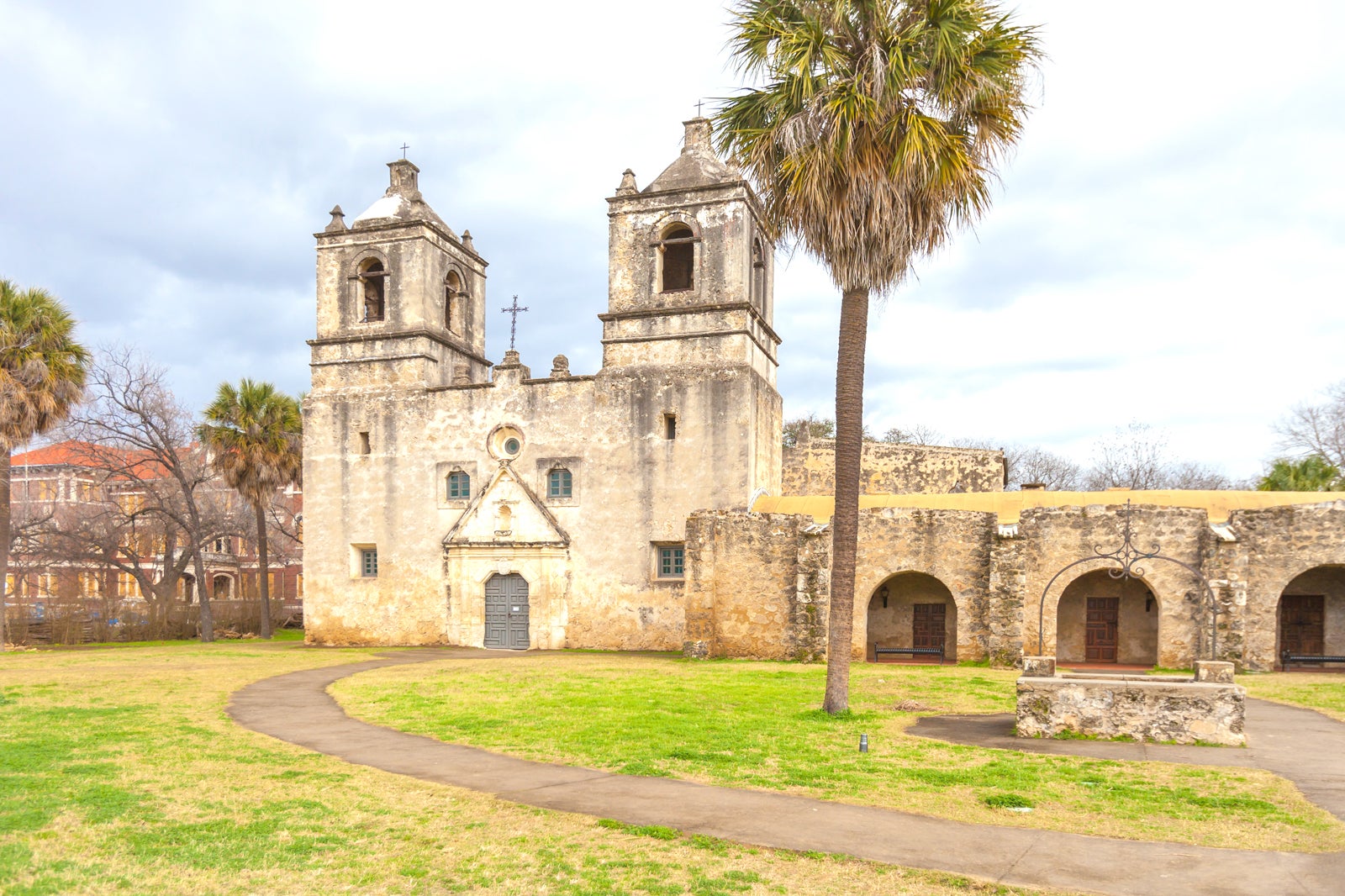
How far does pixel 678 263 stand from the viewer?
27125mm

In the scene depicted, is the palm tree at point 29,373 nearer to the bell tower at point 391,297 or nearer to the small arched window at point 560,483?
the bell tower at point 391,297

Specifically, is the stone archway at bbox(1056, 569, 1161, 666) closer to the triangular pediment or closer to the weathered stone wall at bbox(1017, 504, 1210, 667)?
the weathered stone wall at bbox(1017, 504, 1210, 667)

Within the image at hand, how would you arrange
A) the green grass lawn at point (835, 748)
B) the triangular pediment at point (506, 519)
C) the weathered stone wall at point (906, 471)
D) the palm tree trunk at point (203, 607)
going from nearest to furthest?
the green grass lawn at point (835, 748), the triangular pediment at point (506, 519), the weathered stone wall at point (906, 471), the palm tree trunk at point (203, 607)

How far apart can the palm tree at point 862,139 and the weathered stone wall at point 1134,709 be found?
235 cm

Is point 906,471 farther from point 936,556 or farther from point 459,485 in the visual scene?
point 459,485

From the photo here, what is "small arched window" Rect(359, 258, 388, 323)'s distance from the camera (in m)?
28.3

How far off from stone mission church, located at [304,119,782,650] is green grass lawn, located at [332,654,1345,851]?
23.5 ft

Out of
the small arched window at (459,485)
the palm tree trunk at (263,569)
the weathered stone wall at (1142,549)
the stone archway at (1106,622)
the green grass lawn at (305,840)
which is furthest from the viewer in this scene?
the palm tree trunk at (263,569)

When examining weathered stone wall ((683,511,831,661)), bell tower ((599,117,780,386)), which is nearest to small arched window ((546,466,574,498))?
bell tower ((599,117,780,386))

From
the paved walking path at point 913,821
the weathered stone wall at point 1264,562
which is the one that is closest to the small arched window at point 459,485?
the paved walking path at point 913,821

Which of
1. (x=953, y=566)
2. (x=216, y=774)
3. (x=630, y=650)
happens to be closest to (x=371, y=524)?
(x=630, y=650)

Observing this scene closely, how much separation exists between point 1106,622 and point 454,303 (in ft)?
67.6

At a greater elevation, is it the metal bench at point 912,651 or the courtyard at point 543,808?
the courtyard at point 543,808

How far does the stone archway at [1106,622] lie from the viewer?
20891 millimetres
